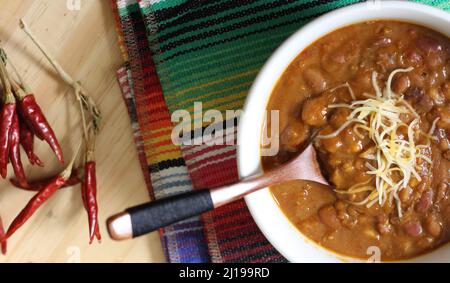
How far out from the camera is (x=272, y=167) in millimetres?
1820

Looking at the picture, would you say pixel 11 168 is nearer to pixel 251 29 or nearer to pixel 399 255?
pixel 251 29

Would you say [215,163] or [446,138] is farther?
[215,163]

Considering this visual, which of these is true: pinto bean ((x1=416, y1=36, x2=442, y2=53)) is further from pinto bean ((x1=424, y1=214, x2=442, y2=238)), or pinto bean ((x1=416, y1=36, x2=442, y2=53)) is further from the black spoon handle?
the black spoon handle

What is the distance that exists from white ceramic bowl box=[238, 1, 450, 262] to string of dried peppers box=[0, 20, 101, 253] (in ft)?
2.29

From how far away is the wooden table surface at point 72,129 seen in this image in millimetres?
2182

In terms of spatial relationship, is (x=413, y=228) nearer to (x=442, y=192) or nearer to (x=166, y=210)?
(x=442, y=192)

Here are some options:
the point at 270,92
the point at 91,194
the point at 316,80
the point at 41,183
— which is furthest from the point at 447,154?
the point at 41,183

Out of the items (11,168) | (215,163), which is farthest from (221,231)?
(11,168)

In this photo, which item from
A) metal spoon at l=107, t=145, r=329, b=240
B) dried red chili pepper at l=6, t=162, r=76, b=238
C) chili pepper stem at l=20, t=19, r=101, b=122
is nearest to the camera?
metal spoon at l=107, t=145, r=329, b=240

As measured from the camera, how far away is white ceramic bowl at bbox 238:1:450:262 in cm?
169

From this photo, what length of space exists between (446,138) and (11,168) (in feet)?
5.28

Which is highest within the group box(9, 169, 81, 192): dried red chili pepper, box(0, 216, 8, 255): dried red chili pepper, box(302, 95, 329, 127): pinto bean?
box(302, 95, 329, 127): pinto bean

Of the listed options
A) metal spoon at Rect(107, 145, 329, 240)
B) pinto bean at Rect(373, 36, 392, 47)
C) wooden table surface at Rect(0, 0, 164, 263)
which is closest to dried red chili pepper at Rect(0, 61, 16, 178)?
wooden table surface at Rect(0, 0, 164, 263)

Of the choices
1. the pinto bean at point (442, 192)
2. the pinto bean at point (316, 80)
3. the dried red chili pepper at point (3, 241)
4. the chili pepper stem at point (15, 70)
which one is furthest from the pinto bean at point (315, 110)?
the dried red chili pepper at point (3, 241)
